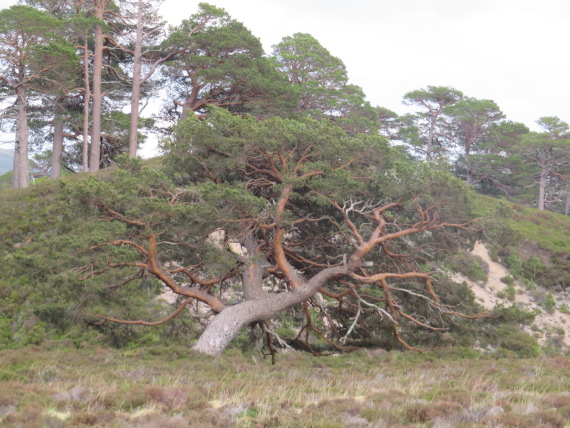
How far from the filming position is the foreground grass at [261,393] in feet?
17.6

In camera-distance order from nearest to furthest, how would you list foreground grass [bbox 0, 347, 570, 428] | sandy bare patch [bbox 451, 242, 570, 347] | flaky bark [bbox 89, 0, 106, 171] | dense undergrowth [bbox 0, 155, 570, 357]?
foreground grass [bbox 0, 347, 570, 428] → dense undergrowth [bbox 0, 155, 570, 357] → sandy bare patch [bbox 451, 242, 570, 347] → flaky bark [bbox 89, 0, 106, 171]

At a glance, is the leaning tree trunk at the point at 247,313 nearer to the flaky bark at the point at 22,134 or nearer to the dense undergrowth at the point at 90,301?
the dense undergrowth at the point at 90,301

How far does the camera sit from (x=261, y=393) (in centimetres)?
684

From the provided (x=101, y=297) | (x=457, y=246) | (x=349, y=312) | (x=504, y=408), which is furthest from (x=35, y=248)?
(x=504, y=408)

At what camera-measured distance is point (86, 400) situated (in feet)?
19.3

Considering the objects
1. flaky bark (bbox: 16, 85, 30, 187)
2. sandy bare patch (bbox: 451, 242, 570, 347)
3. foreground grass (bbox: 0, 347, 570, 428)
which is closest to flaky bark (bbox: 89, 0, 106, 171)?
flaky bark (bbox: 16, 85, 30, 187)

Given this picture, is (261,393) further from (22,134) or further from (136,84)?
(136,84)

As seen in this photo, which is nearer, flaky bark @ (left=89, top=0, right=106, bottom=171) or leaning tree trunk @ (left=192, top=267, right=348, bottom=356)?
leaning tree trunk @ (left=192, top=267, right=348, bottom=356)

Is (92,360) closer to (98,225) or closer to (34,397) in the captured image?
(98,225)

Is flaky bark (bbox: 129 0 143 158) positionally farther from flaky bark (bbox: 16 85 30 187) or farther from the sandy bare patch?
the sandy bare patch

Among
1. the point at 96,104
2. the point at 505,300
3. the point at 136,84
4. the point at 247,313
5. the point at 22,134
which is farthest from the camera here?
the point at 136,84

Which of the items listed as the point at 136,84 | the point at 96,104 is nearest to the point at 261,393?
the point at 96,104

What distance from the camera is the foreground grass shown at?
5375 millimetres

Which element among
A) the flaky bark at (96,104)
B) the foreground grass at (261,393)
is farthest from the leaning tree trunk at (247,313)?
the flaky bark at (96,104)
